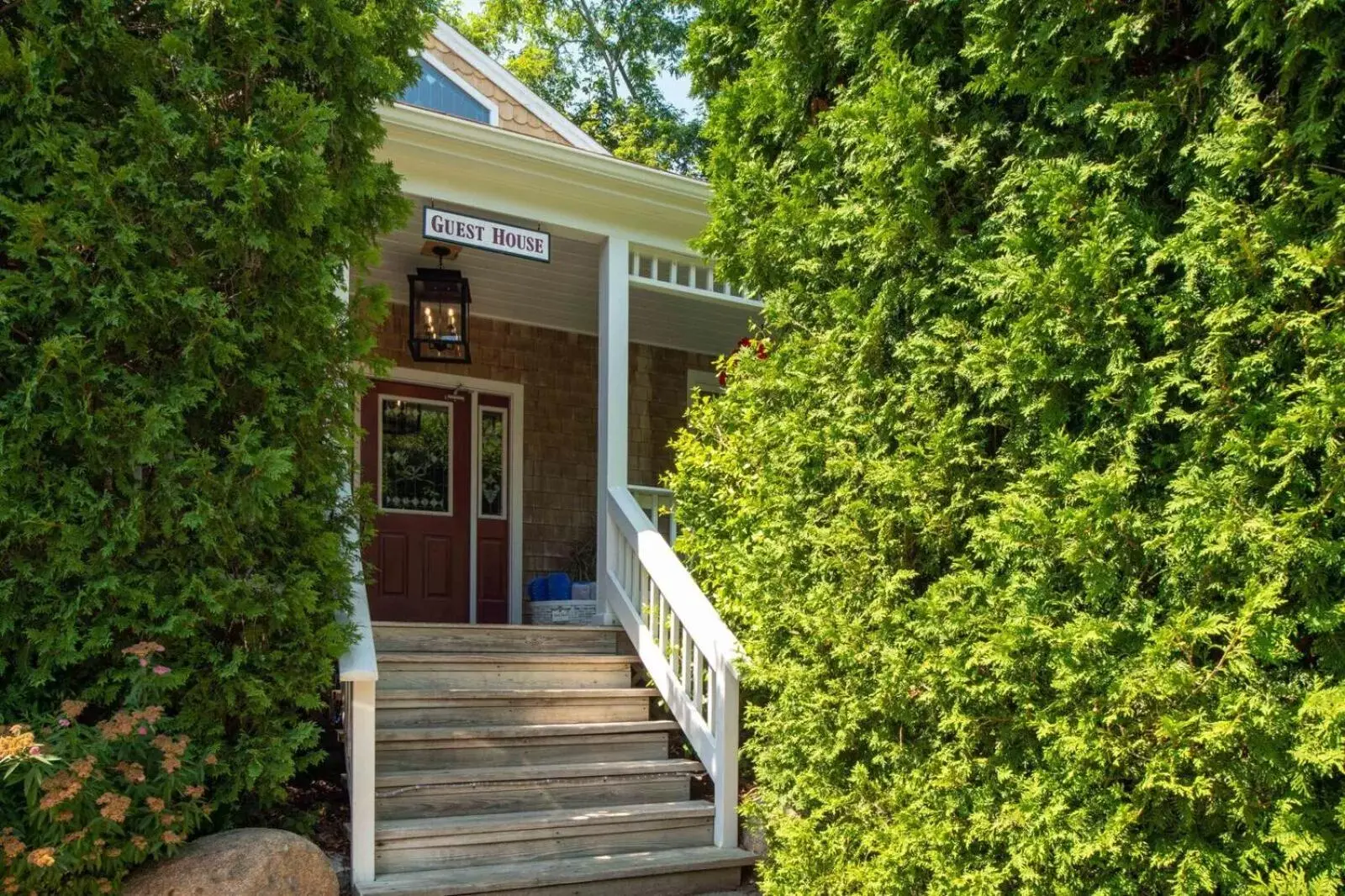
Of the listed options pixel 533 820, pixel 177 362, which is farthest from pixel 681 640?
pixel 177 362

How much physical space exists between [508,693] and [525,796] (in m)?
0.55

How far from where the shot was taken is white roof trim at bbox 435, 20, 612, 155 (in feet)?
28.3

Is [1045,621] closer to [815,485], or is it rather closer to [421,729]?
[815,485]

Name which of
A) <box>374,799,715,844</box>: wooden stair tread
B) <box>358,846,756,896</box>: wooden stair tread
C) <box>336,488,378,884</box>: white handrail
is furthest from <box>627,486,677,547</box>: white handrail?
<box>336,488,378,884</box>: white handrail

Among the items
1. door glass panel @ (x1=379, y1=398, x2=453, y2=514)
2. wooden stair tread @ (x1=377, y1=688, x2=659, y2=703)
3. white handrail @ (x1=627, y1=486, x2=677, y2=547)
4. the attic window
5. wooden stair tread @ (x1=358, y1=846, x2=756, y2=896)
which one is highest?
the attic window

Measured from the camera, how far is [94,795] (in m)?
2.79

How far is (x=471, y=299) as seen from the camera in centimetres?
715

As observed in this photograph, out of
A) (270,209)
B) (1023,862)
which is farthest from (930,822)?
(270,209)

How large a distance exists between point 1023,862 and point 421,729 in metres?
2.54

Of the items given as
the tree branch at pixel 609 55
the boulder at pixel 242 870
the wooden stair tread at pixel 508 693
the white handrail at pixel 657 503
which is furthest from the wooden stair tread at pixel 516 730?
the tree branch at pixel 609 55

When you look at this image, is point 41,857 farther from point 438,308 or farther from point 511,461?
point 511,461

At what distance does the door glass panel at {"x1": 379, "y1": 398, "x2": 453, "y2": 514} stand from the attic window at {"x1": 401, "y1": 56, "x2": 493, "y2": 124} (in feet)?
8.77

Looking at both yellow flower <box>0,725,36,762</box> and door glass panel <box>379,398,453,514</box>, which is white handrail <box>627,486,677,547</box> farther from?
yellow flower <box>0,725,36,762</box>

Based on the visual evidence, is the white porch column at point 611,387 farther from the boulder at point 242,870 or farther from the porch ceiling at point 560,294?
the boulder at point 242,870
